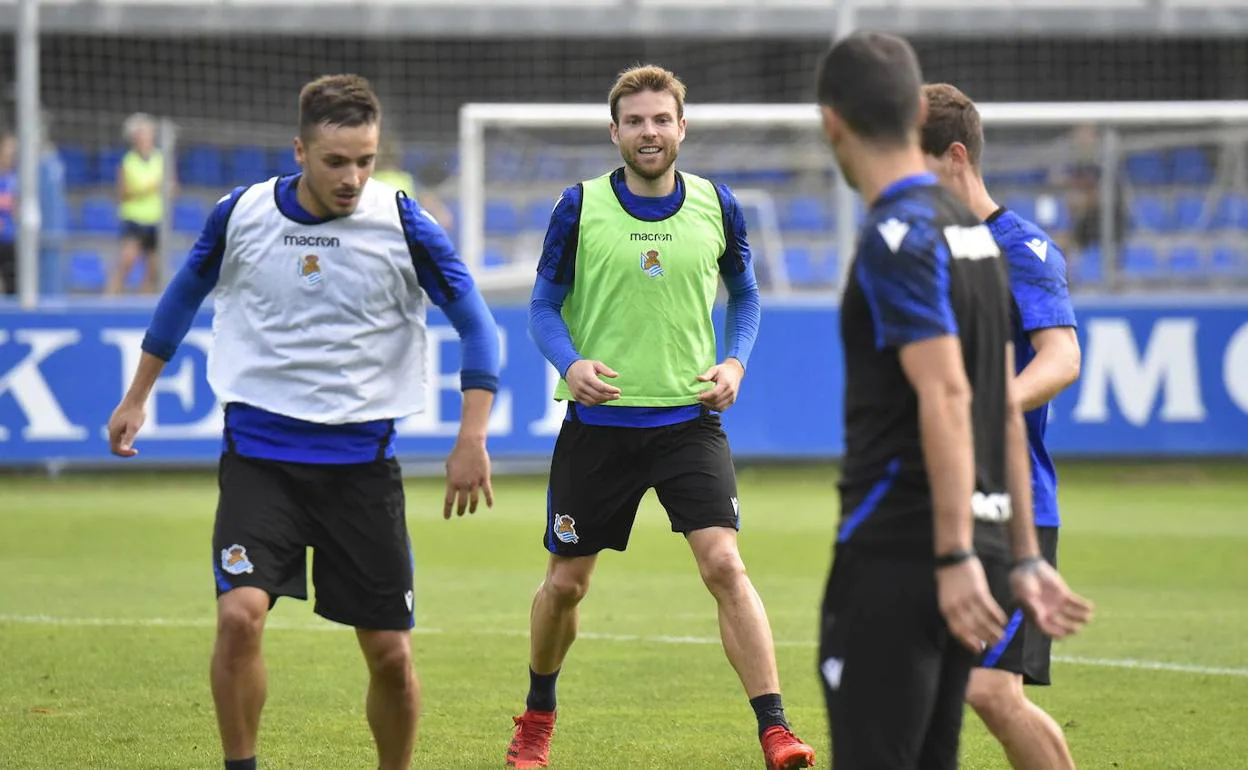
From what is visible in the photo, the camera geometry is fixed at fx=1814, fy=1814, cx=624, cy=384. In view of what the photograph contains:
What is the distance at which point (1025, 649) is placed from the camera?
464 cm

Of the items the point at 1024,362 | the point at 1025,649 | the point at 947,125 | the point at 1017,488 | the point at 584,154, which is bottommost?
the point at 1025,649

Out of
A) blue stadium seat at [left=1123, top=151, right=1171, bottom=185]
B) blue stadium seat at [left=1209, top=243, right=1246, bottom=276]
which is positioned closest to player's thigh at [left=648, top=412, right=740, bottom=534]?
blue stadium seat at [left=1209, top=243, right=1246, bottom=276]

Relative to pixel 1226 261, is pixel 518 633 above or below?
below

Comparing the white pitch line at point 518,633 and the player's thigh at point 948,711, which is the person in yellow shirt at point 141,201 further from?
the player's thigh at point 948,711

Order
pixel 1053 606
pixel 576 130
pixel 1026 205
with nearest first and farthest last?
pixel 1053 606, pixel 1026 205, pixel 576 130

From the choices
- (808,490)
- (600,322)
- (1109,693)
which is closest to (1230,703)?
(1109,693)

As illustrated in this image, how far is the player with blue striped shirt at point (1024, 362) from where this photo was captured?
4.55 meters

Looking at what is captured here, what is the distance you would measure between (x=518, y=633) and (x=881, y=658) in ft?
17.6

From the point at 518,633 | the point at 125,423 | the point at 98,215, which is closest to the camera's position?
the point at 125,423

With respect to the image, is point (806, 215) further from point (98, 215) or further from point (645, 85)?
point (645, 85)

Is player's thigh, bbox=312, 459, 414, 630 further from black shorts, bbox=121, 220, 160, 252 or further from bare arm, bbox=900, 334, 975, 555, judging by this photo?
black shorts, bbox=121, 220, 160, 252

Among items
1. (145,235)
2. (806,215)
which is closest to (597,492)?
(145,235)

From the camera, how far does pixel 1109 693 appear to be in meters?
7.35

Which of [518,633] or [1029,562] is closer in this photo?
[1029,562]
